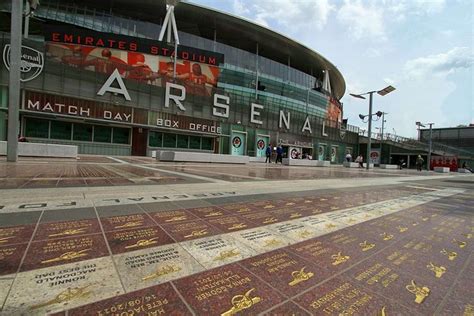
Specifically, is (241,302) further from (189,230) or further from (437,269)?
(437,269)

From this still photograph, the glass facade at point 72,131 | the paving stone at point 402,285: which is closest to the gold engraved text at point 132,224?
the paving stone at point 402,285

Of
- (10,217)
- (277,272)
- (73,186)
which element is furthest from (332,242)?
(73,186)

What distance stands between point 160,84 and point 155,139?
251 inches

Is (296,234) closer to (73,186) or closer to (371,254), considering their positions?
(371,254)

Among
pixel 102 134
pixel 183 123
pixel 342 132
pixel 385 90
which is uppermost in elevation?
pixel 385 90

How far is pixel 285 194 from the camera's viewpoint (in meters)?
7.20

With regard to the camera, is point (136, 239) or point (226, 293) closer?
point (226, 293)

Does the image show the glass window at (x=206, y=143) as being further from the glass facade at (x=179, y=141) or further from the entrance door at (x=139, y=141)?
the entrance door at (x=139, y=141)

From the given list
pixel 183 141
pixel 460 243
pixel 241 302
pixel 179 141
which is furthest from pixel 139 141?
pixel 241 302

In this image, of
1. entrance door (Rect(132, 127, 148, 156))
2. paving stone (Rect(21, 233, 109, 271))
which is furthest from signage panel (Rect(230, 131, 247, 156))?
paving stone (Rect(21, 233, 109, 271))

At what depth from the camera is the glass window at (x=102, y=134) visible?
2612 cm

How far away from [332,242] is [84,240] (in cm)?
326

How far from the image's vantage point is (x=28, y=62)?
22703mm

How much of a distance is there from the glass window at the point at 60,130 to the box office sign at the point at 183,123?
24.9ft
